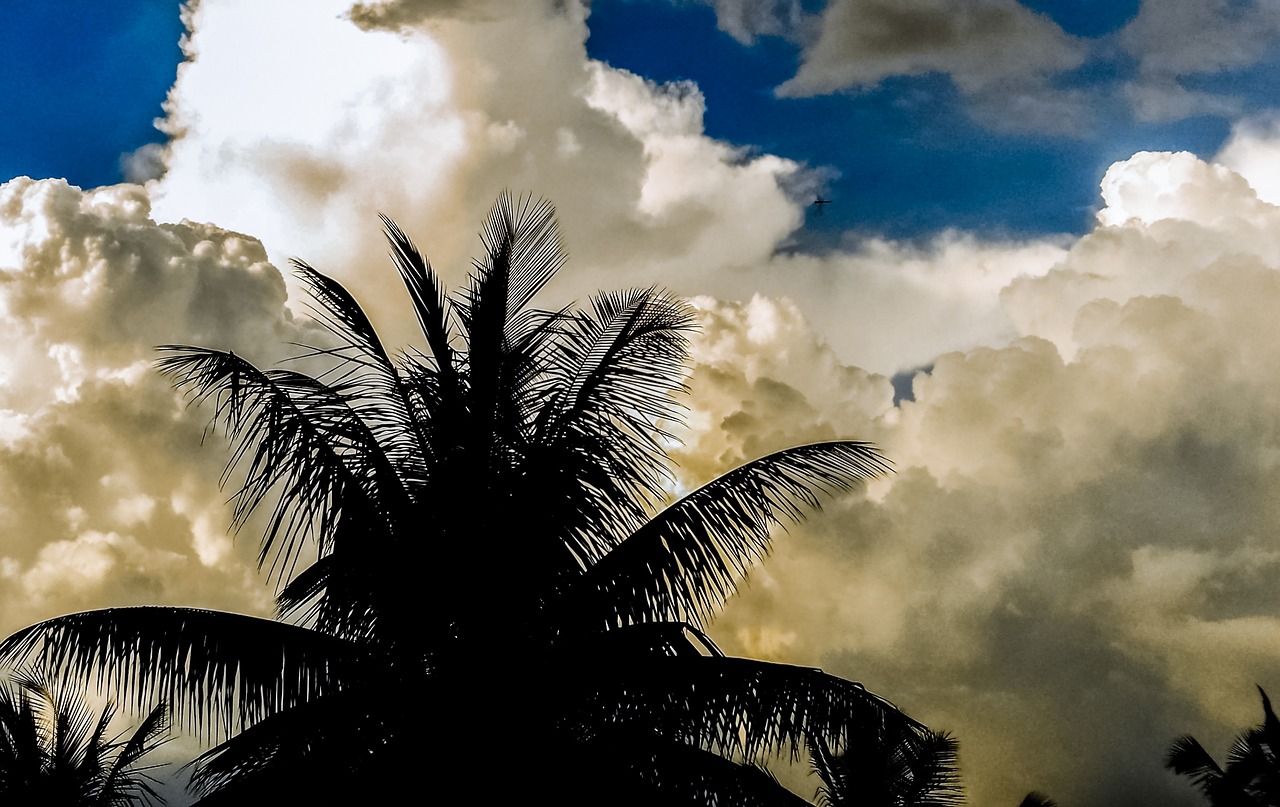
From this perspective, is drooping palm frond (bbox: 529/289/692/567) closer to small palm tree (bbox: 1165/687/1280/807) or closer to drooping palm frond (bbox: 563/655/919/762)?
drooping palm frond (bbox: 563/655/919/762)

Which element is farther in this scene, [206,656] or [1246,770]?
[1246,770]

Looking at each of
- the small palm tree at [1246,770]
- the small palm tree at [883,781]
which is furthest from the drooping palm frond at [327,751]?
the small palm tree at [1246,770]

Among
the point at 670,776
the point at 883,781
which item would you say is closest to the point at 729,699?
the point at 670,776

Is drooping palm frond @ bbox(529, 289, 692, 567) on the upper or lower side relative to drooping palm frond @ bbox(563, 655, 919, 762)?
upper

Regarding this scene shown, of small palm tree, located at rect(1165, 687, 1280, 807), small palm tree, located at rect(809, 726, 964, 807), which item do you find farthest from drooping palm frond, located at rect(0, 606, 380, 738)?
small palm tree, located at rect(1165, 687, 1280, 807)

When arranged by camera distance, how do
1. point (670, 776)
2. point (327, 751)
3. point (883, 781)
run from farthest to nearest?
point (883, 781) < point (670, 776) < point (327, 751)

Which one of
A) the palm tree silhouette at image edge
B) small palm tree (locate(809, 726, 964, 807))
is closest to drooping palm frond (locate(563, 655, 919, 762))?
the palm tree silhouette at image edge

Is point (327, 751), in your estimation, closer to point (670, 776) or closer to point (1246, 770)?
point (670, 776)

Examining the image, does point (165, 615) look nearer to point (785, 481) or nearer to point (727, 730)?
point (727, 730)

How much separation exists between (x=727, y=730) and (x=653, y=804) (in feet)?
2.41

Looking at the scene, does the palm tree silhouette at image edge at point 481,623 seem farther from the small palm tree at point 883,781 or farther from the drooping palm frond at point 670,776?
the small palm tree at point 883,781

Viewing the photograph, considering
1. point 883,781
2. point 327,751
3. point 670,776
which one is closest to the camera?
point 327,751

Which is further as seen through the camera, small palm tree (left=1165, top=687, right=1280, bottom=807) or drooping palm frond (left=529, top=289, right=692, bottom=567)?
small palm tree (left=1165, top=687, right=1280, bottom=807)

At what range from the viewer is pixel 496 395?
27.3 ft
